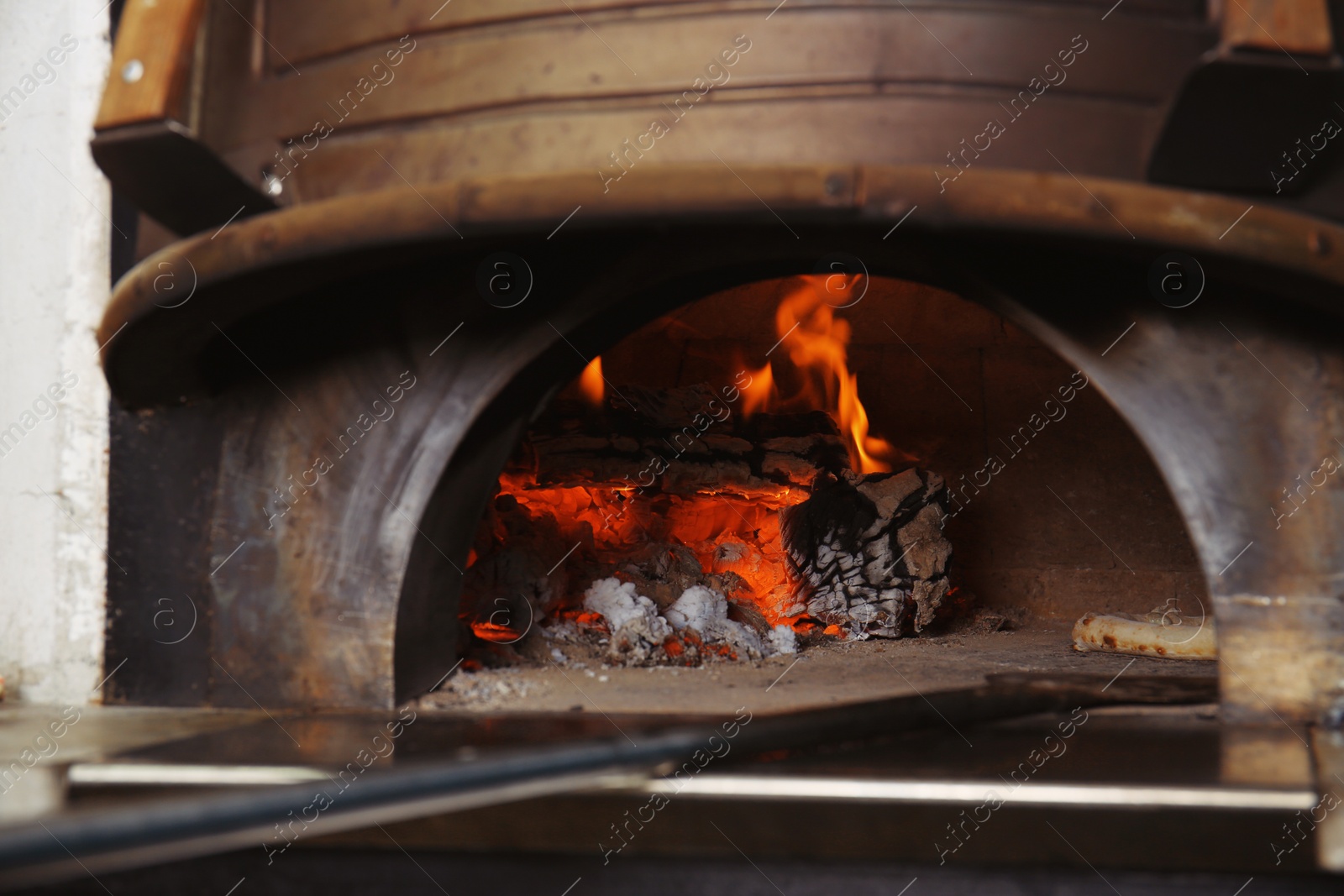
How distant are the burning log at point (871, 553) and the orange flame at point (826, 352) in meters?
0.25

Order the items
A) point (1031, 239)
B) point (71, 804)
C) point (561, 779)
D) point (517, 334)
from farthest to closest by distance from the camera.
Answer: point (517, 334), point (1031, 239), point (71, 804), point (561, 779)

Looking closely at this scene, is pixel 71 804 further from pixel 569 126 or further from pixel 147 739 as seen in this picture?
pixel 569 126

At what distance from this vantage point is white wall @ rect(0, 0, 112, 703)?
1.65 metres

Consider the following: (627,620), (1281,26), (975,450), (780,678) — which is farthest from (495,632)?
(1281,26)

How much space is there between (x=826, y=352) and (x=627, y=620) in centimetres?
105

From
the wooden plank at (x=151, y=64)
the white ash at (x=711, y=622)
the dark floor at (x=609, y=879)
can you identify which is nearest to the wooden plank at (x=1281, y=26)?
the dark floor at (x=609, y=879)

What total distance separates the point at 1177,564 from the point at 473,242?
2.09 m

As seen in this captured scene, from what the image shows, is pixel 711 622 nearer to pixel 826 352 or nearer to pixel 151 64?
pixel 826 352

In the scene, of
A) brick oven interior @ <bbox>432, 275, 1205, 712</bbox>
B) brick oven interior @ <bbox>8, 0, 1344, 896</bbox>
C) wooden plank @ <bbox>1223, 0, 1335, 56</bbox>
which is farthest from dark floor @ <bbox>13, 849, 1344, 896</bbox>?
brick oven interior @ <bbox>432, 275, 1205, 712</bbox>

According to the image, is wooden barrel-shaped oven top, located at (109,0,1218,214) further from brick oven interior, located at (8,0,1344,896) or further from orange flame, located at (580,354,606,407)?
orange flame, located at (580,354,606,407)

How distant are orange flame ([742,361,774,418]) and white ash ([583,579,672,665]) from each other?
643mm

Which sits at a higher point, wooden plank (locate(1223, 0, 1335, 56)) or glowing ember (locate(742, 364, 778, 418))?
wooden plank (locate(1223, 0, 1335, 56))

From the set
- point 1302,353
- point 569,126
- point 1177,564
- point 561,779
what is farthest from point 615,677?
point 1177,564

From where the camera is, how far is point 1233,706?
1.34m
